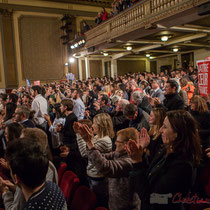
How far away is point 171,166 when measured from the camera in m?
1.31

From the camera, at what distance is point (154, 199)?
1.31 m

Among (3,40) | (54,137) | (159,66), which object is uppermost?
(3,40)

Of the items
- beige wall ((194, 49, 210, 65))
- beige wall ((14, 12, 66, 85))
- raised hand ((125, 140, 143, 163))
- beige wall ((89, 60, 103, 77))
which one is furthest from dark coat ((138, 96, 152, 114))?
beige wall ((89, 60, 103, 77))

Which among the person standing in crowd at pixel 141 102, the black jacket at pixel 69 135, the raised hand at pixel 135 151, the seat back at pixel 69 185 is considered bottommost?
the seat back at pixel 69 185

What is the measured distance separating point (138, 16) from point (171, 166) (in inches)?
264

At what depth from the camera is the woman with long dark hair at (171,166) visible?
1.27 m

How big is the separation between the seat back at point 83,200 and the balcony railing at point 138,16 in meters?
4.87

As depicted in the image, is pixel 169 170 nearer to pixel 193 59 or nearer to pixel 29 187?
pixel 29 187

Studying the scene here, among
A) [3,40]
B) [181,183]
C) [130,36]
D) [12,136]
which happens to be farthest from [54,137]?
[3,40]

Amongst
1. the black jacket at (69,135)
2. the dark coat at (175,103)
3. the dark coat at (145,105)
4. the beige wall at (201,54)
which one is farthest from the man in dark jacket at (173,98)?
the beige wall at (201,54)

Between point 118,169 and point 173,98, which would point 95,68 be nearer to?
point 173,98

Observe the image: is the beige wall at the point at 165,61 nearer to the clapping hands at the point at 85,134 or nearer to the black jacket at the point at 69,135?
the black jacket at the point at 69,135

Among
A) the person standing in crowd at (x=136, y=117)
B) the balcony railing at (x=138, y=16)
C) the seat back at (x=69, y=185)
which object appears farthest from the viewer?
the balcony railing at (x=138, y=16)

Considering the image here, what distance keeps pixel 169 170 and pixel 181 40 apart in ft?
33.6
